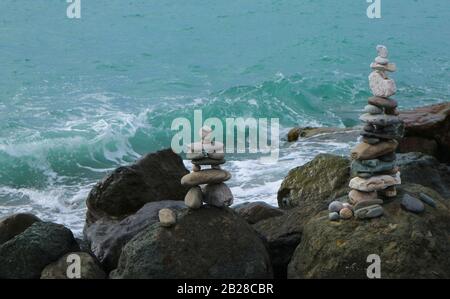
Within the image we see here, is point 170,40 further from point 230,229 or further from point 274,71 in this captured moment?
point 230,229

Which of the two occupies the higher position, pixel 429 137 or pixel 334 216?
pixel 429 137

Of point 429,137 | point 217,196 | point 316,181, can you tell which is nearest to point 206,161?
point 217,196

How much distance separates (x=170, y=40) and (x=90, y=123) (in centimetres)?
1258

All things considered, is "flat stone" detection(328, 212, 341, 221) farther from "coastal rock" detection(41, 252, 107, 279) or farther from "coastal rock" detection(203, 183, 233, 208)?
"coastal rock" detection(41, 252, 107, 279)

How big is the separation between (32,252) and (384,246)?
11.0ft

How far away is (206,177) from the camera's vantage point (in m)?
7.92

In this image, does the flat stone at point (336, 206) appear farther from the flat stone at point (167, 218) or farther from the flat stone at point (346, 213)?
the flat stone at point (167, 218)

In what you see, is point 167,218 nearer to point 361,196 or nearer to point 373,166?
point 361,196

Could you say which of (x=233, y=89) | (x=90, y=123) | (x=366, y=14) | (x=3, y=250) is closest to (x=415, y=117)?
(x=3, y=250)

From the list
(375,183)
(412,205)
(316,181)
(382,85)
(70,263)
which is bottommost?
(70,263)

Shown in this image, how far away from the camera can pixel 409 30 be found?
34844mm

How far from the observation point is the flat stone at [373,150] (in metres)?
7.91

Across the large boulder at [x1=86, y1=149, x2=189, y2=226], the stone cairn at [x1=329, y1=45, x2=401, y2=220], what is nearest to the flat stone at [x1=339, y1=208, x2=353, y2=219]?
the stone cairn at [x1=329, y1=45, x2=401, y2=220]

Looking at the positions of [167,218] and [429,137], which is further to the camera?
[429,137]
